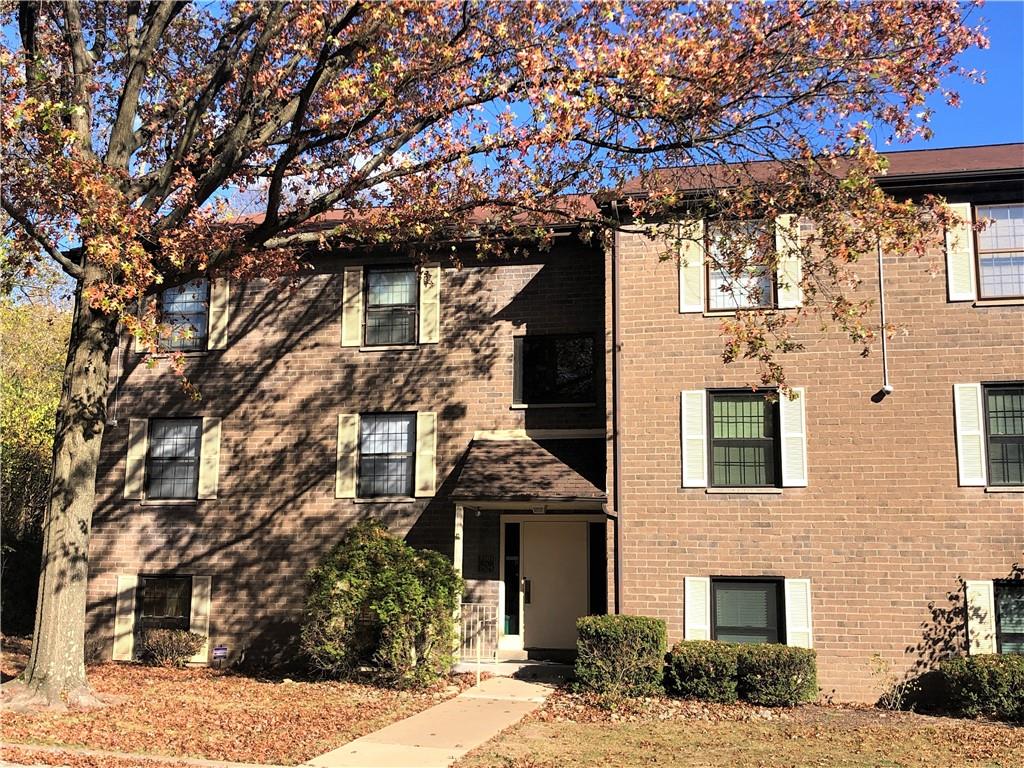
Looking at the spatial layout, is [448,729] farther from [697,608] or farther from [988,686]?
[988,686]

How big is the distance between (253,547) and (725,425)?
338 inches

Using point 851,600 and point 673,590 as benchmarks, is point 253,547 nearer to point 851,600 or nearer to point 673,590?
point 673,590

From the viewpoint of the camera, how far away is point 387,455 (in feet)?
55.1

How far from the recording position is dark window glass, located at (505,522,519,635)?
53.4 ft

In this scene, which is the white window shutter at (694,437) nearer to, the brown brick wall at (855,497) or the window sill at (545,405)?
the brown brick wall at (855,497)

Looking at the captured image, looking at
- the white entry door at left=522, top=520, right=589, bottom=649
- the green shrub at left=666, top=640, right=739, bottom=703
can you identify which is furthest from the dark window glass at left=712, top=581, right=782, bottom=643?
the white entry door at left=522, top=520, right=589, bottom=649

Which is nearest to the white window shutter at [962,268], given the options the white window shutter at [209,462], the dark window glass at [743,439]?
the dark window glass at [743,439]

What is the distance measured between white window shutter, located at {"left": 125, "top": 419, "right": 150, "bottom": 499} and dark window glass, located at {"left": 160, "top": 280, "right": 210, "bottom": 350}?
166 centimetres

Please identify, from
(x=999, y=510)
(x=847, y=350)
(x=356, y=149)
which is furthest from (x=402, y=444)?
(x=999, y=510)

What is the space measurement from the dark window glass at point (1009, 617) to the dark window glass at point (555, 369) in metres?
6.74

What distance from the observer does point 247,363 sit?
57.7 ft

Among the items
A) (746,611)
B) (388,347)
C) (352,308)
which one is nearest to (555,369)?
(388,347)

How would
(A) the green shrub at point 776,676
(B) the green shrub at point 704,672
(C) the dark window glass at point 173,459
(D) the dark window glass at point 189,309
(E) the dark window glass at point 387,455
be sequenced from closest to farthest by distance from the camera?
(A) the green shrub at point 776,676, (B) the green shrub at point 704,672, (E) the dark window glass at point 387,455, (C) the dark window glass at point 173,459, (D) the dark window glass at point 189,309

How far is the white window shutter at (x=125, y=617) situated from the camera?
1712cm
